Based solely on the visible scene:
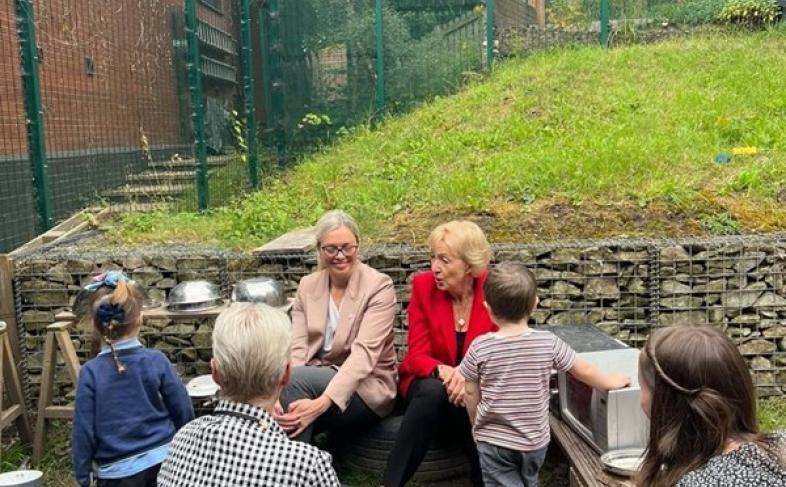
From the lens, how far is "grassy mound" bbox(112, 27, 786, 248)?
230 inches

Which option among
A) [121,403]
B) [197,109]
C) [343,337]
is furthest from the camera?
[197,109]

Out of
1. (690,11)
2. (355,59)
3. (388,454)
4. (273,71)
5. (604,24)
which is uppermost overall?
(690,11)

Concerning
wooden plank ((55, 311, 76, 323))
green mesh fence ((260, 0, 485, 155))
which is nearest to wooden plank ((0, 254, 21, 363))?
wooden plank ((55, 311, 76, 323))

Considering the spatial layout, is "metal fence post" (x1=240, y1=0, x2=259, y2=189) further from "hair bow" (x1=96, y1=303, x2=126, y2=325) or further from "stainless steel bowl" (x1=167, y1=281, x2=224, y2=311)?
"hair bow" (x1=96, y1=303, x2=126, y2=325)

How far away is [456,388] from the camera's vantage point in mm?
3871

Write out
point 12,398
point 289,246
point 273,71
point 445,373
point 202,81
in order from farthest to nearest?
point 273,71
point 202,81
point 289,246
point 12,398
point 445,373

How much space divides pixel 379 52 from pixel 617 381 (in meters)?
7.76

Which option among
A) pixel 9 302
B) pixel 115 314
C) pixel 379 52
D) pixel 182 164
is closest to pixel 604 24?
pixel 379 52

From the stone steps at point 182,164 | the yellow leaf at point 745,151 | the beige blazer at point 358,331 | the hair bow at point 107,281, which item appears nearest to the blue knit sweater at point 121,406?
the hair bow at point 107,281

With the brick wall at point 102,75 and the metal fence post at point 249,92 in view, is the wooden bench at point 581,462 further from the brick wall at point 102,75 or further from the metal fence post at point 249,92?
the metal fence post at point 249,92

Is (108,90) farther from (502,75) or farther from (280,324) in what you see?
(280,324)

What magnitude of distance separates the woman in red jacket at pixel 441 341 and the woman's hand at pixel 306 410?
416 millimetres

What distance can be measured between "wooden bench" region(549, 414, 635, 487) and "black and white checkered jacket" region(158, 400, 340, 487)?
1.49m

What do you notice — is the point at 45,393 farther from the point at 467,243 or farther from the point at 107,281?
the point at 467,243
